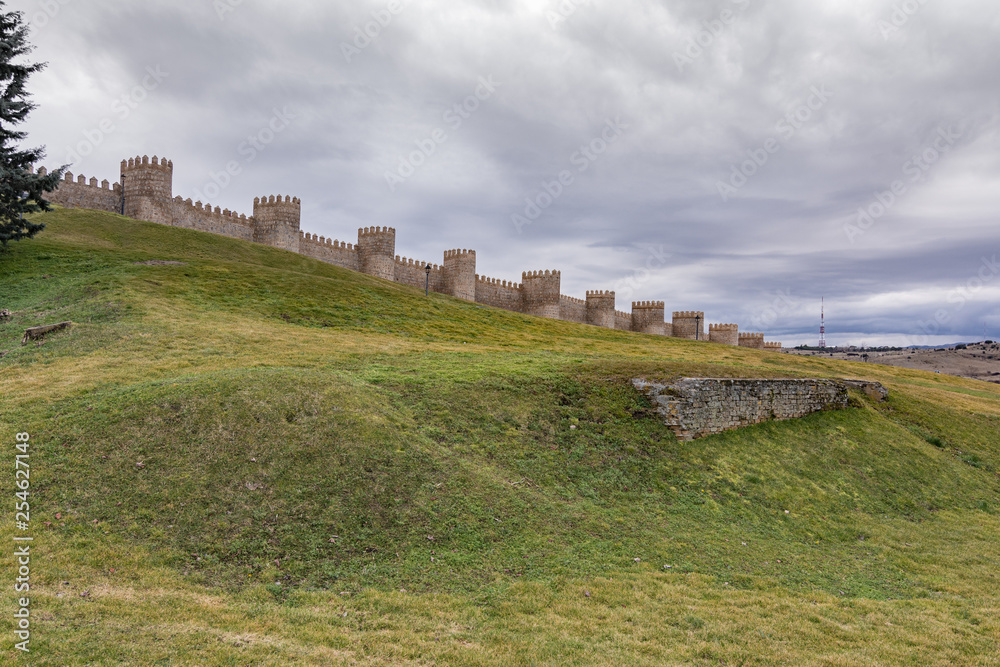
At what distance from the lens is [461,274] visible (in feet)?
223

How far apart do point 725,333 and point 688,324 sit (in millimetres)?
6964

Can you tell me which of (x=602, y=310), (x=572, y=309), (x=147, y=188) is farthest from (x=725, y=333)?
(x=147, y=188)

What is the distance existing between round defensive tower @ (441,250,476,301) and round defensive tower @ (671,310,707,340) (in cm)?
3850

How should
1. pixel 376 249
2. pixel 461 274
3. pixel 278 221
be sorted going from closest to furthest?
pixel 278 221 → pixel 376 249 → pixel 461 274

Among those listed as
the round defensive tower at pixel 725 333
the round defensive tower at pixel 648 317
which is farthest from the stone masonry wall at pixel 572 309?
the round defensive tower at pixel 725 333

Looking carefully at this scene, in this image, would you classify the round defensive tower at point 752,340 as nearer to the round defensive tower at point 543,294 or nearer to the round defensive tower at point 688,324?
the round defensive tower at point 688,324

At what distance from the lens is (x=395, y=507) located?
A: 437 inches

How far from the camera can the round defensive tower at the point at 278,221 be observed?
57.1 m

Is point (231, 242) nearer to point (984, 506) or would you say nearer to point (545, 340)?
point (545, 340)

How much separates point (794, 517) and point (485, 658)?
37.1ft

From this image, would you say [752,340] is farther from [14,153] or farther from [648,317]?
[14,153]

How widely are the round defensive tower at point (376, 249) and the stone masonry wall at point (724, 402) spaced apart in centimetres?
4785

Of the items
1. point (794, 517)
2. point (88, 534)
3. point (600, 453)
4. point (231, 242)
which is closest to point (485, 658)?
point (88, 534)

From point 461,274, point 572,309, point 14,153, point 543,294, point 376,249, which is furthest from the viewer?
point 572,309
